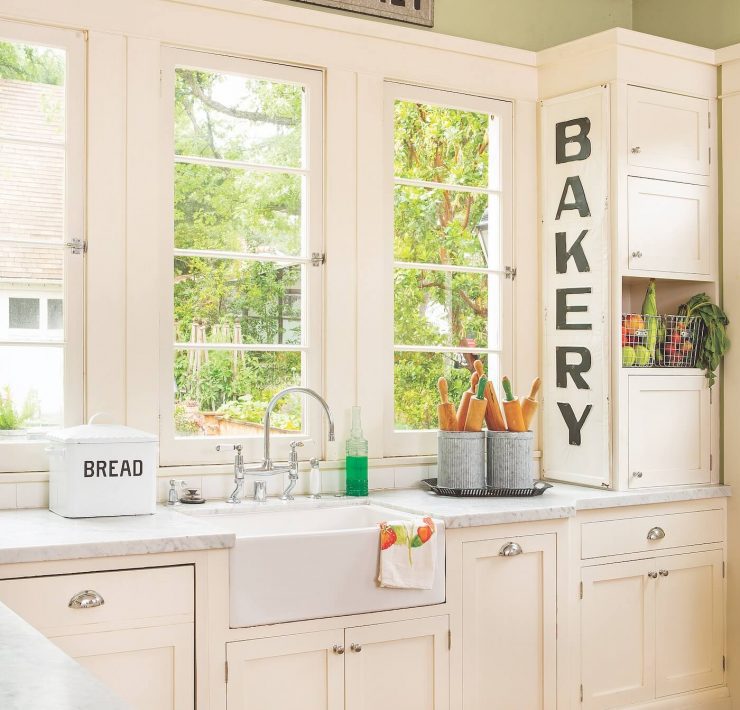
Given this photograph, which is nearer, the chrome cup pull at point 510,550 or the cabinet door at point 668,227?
the chrome cup pull at point 510,550

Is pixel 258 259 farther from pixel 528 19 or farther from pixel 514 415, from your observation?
pixel 528 19

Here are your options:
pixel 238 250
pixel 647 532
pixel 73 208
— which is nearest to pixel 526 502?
pixel 647 532

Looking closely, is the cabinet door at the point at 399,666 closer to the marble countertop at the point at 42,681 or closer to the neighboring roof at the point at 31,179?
the neighboring roof at the point at 31,179

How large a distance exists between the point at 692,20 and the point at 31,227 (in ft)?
8.73

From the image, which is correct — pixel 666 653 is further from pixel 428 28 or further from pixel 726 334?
pixel 428 28

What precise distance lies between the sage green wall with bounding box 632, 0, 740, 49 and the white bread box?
2636 mm

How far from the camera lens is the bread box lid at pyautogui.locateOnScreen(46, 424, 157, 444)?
2.75 metres

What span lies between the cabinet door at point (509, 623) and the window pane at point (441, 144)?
1413 millimetres

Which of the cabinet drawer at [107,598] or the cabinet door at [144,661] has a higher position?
the cabinet drawer at [107,598]

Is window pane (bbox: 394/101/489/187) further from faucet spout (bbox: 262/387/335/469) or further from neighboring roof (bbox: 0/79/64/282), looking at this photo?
neighboring roof (bbox: 0/79/64/282)

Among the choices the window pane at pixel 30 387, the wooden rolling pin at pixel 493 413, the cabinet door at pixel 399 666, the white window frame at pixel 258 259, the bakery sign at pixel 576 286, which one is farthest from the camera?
the bakery sign at pixel 576 286

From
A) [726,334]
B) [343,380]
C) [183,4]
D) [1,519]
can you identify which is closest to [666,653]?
[726,334]

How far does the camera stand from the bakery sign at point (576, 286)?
11.6ft

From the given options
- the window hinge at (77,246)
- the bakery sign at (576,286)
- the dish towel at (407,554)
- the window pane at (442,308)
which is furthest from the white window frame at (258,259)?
the bakery sign at (576,286)
